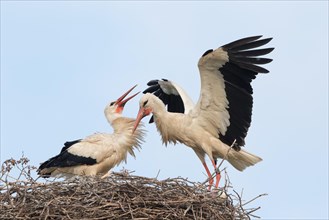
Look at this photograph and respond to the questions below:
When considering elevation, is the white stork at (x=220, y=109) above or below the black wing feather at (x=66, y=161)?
above

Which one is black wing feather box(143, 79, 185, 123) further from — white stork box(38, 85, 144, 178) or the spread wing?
the spread wing

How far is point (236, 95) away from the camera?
11492 millimetres

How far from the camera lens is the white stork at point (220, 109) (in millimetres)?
11273

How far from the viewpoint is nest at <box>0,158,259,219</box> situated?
9742mm

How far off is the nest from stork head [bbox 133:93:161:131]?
1.82 meters

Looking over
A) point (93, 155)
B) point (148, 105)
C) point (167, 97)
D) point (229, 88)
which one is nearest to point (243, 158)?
point (229, 88)

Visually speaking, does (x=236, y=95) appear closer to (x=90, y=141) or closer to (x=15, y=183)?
(x=90, y=141)

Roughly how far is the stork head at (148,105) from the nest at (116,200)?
182 cm

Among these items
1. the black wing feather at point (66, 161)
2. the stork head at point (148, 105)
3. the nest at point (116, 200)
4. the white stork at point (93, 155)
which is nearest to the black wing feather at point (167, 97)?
the white stork at point (93, 155)

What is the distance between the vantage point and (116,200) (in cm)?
986

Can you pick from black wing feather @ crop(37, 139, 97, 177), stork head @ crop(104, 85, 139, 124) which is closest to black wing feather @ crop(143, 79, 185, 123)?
stork head @ crop(104, 85, 139, 124)

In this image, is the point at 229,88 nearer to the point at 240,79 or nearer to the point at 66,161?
the point at 240,79

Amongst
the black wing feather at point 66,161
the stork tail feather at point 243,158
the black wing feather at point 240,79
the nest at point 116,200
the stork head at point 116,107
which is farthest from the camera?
the stork head at point 116,107

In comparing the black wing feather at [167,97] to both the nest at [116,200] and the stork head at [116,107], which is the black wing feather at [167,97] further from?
the nest at [116,200]
